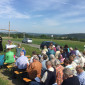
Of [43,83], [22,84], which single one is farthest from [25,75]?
[43,83]

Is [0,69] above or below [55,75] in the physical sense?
below

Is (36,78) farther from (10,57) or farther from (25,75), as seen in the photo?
(10,57)

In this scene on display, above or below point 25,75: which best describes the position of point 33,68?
above

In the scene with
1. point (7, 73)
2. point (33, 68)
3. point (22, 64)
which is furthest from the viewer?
point (7, 73)

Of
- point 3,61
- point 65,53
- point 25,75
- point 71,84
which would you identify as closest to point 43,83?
point 71,84

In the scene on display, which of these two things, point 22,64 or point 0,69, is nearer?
point 22,64

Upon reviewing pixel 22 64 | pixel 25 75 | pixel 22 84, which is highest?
pixel 22 64

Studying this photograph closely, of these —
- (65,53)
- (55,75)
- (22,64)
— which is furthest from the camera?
(65,53)

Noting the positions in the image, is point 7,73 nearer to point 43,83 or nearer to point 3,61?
point 3,61

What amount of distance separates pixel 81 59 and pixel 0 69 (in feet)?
15.2

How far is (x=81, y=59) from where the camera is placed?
21.9ft

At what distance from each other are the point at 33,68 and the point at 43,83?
2.89ft

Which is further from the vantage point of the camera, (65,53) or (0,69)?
(65,53)

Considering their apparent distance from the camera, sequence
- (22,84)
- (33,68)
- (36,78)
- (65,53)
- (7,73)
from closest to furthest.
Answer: (36,78) < (33,68) < (22,84) < (7,73) < (65,53)
